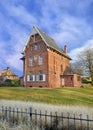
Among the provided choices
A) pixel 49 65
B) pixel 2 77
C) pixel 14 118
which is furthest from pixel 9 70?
pixel 14 118

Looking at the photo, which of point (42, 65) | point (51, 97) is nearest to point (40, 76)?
point (42, 65)

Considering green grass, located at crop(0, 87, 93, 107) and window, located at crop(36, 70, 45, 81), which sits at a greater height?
window, located at crop(36, 70, 45, 81)

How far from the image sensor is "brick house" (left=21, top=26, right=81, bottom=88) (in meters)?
37.4

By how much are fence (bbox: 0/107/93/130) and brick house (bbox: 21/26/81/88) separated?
2907 centimetres

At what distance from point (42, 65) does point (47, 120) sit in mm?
30839

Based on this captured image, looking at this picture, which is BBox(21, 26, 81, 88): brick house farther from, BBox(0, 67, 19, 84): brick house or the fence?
BBox(0, 67, 19, 84): brick house

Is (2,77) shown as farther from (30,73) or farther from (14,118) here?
(14,118)

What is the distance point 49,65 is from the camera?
37.2 metres

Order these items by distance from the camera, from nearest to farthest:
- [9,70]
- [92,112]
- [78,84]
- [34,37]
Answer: [92,112] < [34,37] < [78,84] < [9,70]

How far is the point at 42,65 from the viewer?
125 ft

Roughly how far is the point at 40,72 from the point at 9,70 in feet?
130

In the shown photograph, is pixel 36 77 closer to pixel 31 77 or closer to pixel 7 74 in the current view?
pixel 31 77

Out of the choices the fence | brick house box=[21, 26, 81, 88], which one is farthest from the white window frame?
the fence

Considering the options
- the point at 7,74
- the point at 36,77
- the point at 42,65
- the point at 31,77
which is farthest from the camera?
the point at 7,74
